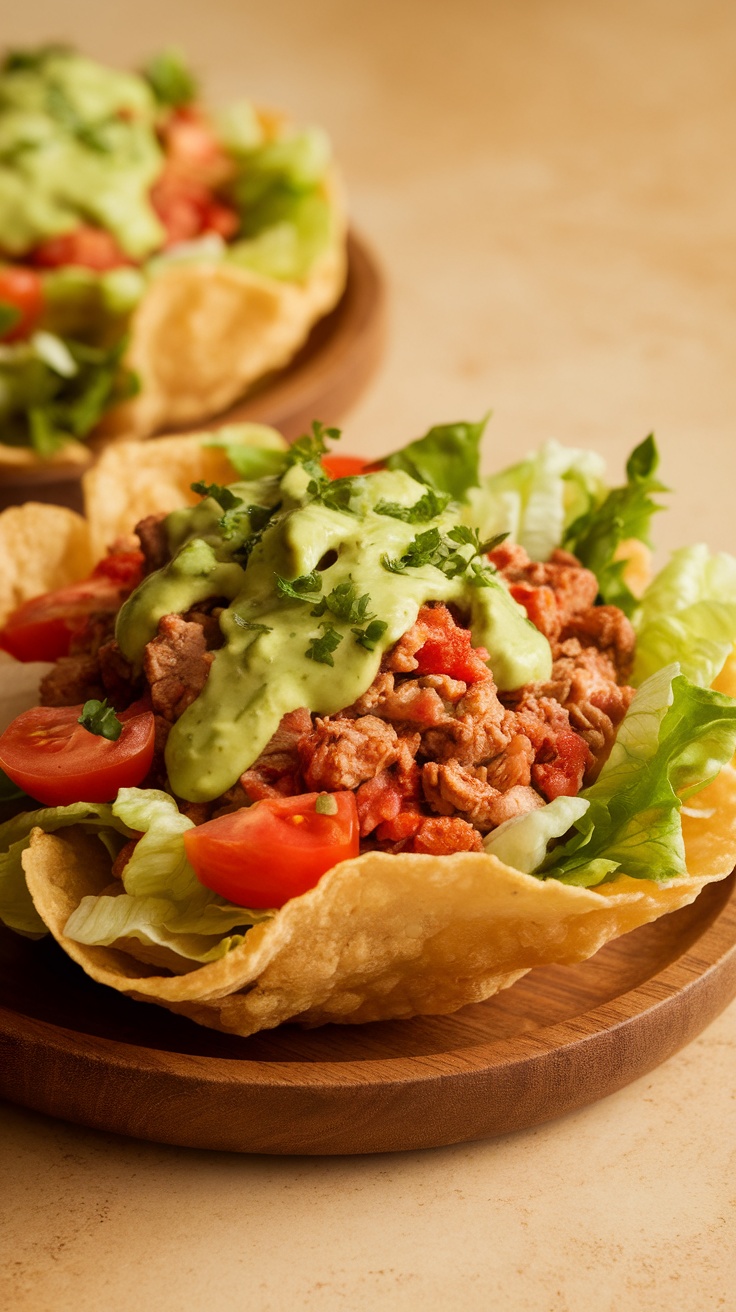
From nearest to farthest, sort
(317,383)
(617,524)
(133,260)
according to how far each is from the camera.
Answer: (617,524)
(317,383)
(133,260)

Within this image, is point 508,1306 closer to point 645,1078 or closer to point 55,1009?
point 645,1078

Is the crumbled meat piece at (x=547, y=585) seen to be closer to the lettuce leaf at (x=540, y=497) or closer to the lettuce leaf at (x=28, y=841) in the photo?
the lettuce leaf at (x=540, y=497)

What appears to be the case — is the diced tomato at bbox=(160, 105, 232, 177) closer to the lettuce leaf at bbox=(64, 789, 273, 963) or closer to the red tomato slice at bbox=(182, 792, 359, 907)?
the lettuce leaf at bbox=(64, 789, 273, 963)

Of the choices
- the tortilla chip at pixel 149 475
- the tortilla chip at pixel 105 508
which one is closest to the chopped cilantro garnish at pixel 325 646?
the tortilla chip at pixel 105 508

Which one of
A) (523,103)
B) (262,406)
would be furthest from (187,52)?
(262,406)

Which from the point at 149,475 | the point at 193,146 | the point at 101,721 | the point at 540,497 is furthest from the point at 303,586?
the point at 193,146

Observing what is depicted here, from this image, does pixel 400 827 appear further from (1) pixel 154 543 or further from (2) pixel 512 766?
(1) pixel 154 543

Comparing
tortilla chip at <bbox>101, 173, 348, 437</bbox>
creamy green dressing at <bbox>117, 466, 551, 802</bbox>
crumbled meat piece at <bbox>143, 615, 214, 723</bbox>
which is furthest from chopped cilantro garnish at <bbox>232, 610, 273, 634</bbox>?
tortilla chip at <bbox>101, 173, 348, 437</bbox>
